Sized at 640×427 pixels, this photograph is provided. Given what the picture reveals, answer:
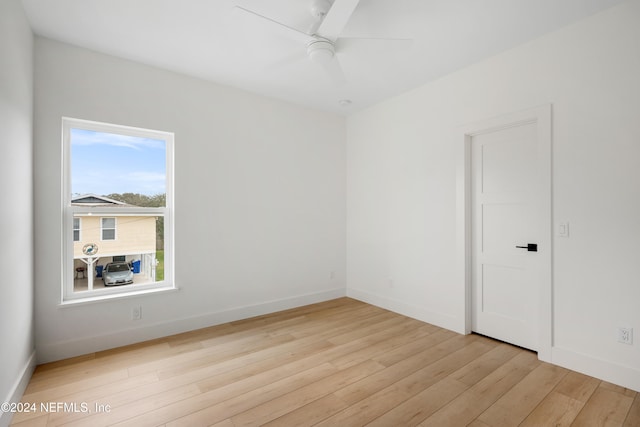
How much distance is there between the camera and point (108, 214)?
3.01 meters

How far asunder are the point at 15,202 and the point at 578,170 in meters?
4.21

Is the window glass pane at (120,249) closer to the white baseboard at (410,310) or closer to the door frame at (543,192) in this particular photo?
the white baseboard at (410,310)

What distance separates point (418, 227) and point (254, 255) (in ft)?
6.81

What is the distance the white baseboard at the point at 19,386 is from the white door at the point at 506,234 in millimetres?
3802

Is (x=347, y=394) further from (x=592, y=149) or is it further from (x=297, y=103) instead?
(x=297, y=103)

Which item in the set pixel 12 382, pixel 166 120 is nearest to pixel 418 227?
pixel 166 120

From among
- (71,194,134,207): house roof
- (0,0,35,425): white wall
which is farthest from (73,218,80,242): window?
(0,0,35,425): white wall

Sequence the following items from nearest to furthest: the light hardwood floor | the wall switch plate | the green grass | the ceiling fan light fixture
Answer: 1. the light hardwood floor
2. the ceiling fan light fixture
3. the wall switch plate
4. the green grass

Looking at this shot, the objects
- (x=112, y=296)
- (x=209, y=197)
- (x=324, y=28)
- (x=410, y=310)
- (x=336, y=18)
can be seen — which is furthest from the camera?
(x=410, y=310)

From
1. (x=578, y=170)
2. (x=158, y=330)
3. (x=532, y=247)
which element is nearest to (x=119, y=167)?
(x=158, y=330)

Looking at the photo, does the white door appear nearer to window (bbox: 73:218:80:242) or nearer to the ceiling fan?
the ceiling fan

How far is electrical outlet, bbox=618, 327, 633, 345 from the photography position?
87.6 inches

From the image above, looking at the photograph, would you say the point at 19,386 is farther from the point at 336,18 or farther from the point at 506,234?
the point at 506,234

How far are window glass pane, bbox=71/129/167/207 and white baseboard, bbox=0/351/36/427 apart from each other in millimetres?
1432
